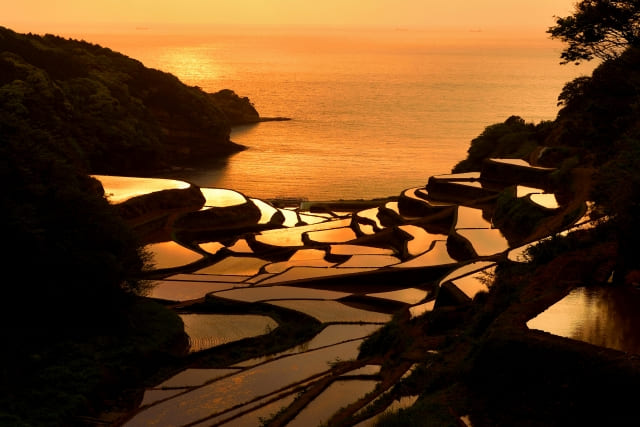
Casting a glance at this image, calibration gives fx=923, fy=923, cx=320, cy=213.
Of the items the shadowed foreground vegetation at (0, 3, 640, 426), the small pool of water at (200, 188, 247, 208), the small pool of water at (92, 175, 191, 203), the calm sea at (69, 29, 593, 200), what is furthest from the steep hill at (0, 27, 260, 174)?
the shadowed foreground vegetation at (0, 3, 640, 426)

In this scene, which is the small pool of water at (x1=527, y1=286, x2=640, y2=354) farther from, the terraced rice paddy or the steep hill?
the steep hill

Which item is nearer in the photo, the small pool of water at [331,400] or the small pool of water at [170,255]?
the small pool of water at [331,400]

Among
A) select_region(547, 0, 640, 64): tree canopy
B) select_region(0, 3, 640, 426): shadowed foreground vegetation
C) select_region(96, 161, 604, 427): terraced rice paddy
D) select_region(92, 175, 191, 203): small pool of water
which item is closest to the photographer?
select_region(0, 3, 640, 426): shadowed foreground vegetation

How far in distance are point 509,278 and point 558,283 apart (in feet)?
8.66

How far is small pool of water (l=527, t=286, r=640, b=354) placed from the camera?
10.5m

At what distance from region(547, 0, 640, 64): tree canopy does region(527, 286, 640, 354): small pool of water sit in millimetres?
13010

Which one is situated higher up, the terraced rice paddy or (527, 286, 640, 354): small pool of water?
(527, 286, 640, 354): small pool of water

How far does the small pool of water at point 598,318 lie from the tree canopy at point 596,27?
13010 mm

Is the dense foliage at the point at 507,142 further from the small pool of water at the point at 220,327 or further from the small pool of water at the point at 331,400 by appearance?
the small pool of water at the point at 331,400

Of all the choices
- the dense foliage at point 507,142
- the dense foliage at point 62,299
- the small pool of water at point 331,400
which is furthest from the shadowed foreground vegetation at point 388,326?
the dense foliage at point 507,142

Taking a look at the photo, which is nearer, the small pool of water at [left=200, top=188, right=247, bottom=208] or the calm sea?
the small pool of water at [left=200, top=188, right=247, bottom=208]

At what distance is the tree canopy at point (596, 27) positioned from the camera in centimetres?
2462

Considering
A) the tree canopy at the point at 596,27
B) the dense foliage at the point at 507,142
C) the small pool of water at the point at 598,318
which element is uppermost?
the tree canopy at the point at 596,27

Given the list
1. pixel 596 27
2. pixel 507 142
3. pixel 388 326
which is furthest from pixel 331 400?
pixel 507 142
